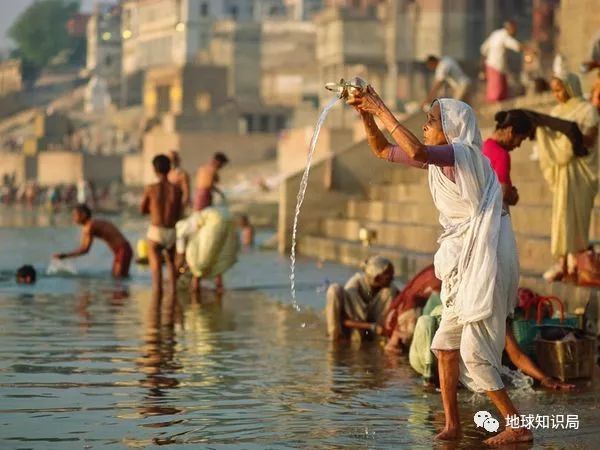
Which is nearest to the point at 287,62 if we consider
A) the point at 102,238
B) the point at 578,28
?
the point at 578,28

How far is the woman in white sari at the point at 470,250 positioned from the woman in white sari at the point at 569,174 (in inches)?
222

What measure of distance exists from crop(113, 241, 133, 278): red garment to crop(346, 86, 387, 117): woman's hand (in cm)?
1208

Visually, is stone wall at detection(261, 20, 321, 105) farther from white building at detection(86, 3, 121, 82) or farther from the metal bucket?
the metal bucket

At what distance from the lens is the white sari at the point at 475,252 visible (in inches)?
329

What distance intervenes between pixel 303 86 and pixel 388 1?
5602 centimetres

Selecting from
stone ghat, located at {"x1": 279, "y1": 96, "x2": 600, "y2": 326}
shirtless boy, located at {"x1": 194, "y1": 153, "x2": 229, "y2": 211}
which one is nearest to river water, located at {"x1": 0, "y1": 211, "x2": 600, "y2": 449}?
stone ghat, located at {"x1": 279, "y1": 96, "x2": 600, "y2": 326}

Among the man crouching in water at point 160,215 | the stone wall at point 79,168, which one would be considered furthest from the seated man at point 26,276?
the stone wall at point 79,168

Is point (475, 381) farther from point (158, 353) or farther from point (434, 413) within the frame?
point (158, 353)

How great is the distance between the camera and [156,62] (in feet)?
486

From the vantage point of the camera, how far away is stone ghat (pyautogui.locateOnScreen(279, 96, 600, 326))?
16.1 meters

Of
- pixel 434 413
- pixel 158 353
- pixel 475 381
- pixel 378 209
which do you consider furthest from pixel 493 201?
pixel 378 209

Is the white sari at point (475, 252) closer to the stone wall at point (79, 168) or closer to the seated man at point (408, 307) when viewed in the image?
the seated man at point (408, 307)

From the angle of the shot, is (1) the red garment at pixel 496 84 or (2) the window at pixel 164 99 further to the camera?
(2) the window at pixel 164 99

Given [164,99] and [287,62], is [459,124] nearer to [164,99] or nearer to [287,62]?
[164,99]
